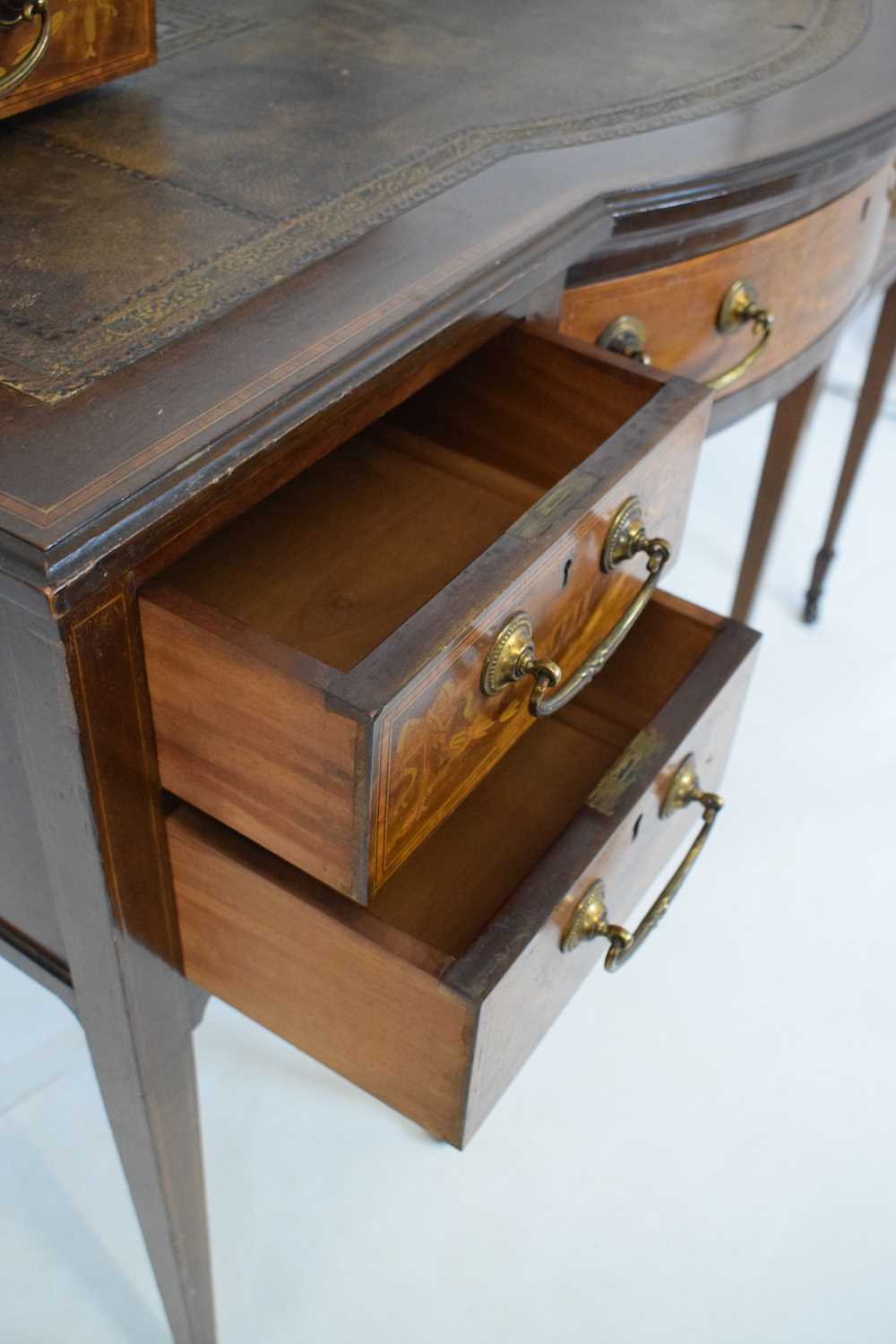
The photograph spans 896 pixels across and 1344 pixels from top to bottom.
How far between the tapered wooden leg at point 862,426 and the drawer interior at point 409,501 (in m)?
0.72

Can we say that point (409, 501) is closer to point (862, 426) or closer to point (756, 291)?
point (756, 291)

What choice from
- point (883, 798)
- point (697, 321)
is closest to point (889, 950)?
point (883, 798)

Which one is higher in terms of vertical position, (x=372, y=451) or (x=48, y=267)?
(x=48, y=267)

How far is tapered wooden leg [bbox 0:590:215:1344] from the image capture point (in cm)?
46

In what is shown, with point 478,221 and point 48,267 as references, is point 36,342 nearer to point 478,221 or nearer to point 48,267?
point 48,267

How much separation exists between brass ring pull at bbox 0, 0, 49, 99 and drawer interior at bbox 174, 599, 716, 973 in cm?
35

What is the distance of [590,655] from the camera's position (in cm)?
59

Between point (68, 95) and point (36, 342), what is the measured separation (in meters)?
0.26

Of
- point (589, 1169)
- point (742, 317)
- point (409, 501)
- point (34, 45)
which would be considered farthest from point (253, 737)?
point (589, 1169)

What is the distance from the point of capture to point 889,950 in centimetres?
110

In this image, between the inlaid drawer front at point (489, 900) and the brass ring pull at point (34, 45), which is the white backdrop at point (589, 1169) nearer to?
the inlaid drawer front at point (489, 900)

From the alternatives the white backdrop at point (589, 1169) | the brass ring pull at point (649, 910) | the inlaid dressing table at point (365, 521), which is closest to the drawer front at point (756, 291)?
the inlaid dressing table at point (365, 521)

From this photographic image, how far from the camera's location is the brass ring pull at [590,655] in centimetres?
53

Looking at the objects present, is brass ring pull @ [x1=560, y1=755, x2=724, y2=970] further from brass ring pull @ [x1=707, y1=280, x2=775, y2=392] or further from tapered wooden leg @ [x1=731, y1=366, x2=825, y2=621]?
tapered wooden leg @ [x1=731, y1=366, x2=825, y2=621]
